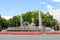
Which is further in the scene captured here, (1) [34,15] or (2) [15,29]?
(1) [34,15]

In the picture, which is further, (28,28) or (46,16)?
(46,16)

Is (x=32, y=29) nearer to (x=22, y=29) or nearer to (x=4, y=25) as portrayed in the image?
(x=22, y=29)

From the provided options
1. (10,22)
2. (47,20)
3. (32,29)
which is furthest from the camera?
(10,22)

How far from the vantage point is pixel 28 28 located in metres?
39.8

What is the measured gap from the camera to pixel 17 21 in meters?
83.2

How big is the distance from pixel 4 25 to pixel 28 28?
4257 centimetres

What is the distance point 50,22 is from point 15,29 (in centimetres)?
4252

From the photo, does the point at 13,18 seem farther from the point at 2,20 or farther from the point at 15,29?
the point at 15,29

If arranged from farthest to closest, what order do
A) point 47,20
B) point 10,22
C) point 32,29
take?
1. point 10,22
2. point 47,20
3. point 32,29

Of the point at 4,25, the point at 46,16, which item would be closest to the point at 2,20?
the point at 4,25

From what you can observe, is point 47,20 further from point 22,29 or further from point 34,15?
point 22,29

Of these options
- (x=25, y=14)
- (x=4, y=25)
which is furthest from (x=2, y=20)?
(x=25, y=14)

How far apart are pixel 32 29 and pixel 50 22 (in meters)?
42.5

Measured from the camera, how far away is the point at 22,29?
39.6 m
